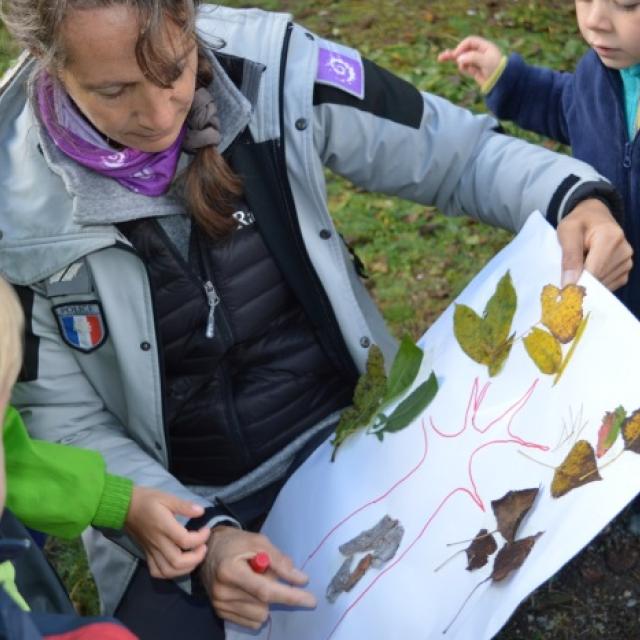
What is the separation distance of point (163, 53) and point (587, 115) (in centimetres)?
86

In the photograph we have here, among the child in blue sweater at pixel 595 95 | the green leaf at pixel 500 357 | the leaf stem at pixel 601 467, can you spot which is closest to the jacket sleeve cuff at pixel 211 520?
the green leaf at pixel 500 357

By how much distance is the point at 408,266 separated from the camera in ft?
9.78

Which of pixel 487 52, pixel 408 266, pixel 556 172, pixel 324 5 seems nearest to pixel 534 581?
pixel 556 172

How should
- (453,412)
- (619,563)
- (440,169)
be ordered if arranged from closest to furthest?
(453,412)
(440,169)
(619,563)

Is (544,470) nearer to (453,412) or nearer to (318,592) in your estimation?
(453,412)

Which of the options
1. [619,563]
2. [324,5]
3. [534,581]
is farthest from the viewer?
[324,5]

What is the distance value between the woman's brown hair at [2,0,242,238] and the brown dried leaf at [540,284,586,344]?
496mm

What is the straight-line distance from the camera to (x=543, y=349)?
1.29m

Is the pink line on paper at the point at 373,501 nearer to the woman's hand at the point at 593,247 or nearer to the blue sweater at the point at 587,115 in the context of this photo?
the woman's hand at the point at 593,247

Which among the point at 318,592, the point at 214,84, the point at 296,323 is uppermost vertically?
the point at 214,84

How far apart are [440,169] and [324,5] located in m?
3.01

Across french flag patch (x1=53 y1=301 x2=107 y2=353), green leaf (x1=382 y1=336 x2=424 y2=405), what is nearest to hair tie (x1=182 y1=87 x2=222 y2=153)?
french flag patch (x1=53 y1=301 x2=107 y2=353)

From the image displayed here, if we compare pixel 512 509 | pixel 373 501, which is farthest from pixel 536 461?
pixel 373 501

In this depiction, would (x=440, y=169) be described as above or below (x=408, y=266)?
above
